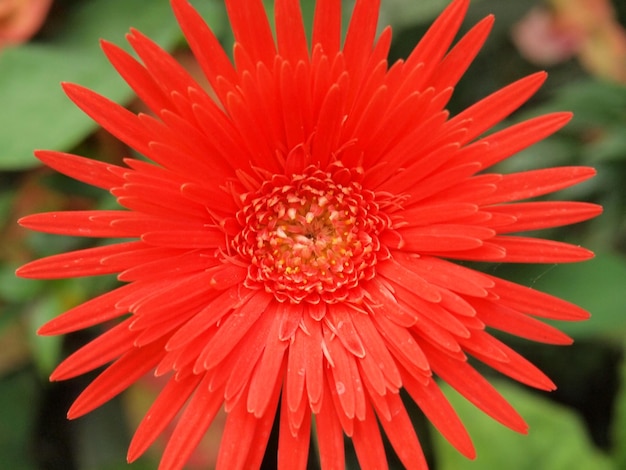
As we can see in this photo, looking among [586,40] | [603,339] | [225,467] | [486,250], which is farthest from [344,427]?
[586,40]

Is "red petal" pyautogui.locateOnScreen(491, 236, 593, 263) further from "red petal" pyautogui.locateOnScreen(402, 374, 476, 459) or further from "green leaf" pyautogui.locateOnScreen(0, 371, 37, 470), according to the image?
"green leaf" pyautogui.locateOnScreen(0, 371, 37, 470)

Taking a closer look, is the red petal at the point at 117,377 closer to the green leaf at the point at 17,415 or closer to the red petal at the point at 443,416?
the red petal at the point at 443,416

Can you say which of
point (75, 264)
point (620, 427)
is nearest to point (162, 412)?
point (75, 264)

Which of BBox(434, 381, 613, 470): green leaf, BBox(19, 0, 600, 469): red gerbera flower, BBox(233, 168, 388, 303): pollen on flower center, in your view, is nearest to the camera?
BBox(19, 0, 600, 469): red gerbera flower

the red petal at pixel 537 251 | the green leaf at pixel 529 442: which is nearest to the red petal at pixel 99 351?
the red petal at pixel 537 251

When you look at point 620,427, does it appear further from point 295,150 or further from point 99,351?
point 99,351

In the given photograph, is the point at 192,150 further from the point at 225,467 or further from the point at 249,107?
the point at 225,467

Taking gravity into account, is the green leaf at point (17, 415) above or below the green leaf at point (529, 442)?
above

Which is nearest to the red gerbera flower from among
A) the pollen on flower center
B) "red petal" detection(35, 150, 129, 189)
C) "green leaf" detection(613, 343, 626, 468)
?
"red petal" detection(35, 150, 129, 189)
